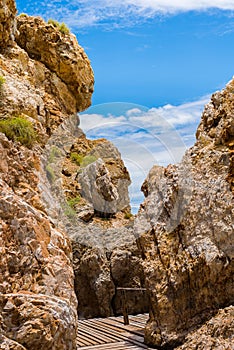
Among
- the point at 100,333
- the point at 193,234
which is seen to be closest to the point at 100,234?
the point at 100,333

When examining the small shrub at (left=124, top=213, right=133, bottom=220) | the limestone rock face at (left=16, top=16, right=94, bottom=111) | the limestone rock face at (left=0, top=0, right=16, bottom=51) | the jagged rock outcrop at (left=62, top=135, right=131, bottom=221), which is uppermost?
the limestone rock face at (left=16, top=16, right=94, bottom=111)

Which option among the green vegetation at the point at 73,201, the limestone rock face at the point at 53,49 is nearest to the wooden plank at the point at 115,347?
the green vegetation at the point at 73,201

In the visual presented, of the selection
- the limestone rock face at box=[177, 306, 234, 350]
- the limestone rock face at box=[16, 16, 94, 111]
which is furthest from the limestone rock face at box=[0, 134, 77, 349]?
the limestone rock face at box=[16, 16, 94, 111]

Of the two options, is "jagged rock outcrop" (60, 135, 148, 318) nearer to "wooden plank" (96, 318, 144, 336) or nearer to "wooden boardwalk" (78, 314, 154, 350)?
"wooden boardwalk" (78, 314, 154, 350)

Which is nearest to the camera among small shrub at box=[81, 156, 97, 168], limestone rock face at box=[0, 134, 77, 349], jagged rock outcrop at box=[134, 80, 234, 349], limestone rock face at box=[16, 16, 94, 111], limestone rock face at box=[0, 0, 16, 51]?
limestone rock face at box=[0, 134, 77, 349]

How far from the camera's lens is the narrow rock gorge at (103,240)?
9391 mm

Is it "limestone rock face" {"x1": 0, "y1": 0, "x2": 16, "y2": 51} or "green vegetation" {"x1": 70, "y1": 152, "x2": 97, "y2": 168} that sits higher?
"limestone rock face" {"x1": 0, "y1": 0, "x2": 16, "y2": 51}

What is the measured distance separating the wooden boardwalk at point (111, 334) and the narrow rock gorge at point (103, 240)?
103cm

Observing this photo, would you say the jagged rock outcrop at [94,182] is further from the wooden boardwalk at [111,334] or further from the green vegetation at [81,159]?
the wooden boardwalk at [111,334]

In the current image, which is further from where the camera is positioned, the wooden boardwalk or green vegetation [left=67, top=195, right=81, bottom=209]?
green vegetation [left=67, top=195, right=81, bottom=209]

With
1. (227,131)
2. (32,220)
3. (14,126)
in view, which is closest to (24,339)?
(32,220)

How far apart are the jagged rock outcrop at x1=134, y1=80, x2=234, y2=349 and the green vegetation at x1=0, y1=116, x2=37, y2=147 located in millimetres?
3943

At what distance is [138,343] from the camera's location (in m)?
13.7

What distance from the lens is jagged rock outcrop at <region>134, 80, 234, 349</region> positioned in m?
12.4
